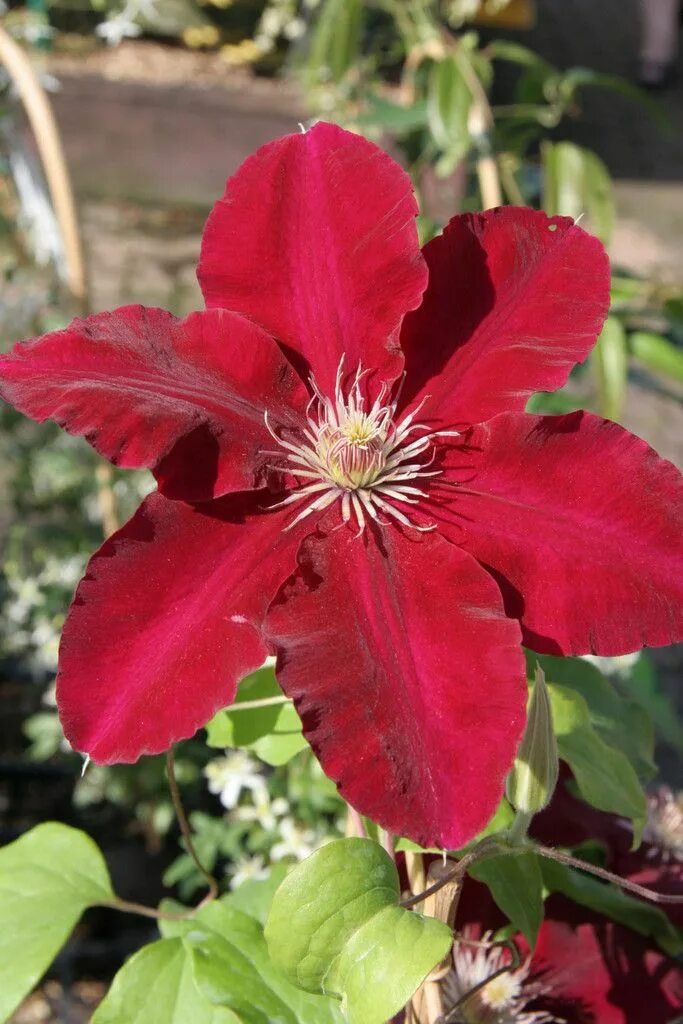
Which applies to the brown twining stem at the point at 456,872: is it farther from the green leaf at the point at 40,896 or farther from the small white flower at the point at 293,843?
the small white flower at the point at 293,843

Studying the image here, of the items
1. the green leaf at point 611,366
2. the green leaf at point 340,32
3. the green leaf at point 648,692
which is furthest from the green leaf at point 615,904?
the green leaf at point 340,32

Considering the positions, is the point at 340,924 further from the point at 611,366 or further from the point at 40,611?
the point at 40,611

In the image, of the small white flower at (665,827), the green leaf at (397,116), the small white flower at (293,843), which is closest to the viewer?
the small white flower at (665,827)

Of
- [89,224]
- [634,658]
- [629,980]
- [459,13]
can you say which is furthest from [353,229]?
[89,224]

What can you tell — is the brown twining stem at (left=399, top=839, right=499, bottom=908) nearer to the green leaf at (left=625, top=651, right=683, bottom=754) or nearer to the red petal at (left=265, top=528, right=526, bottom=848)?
the red petal at (left=265, top=528, right=526, bottom=848)

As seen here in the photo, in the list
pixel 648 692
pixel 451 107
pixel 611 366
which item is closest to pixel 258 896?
pixel 648 692

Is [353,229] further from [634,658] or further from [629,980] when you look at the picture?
[634,658]
